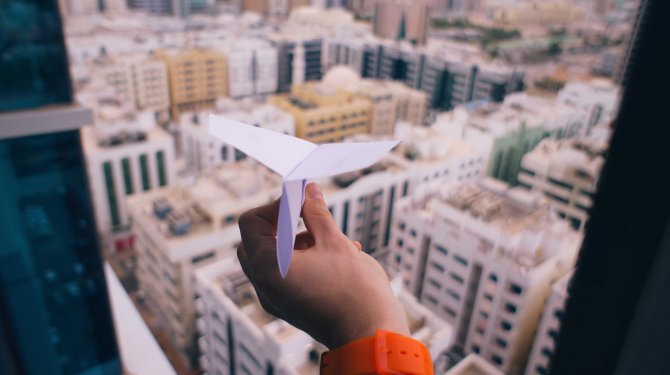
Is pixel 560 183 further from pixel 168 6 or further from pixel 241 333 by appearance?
pixel 168 6

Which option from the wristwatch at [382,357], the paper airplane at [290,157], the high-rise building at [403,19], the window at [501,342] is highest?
the paper airplane at [290,157]

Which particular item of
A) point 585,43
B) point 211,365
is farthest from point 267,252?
point 585,43

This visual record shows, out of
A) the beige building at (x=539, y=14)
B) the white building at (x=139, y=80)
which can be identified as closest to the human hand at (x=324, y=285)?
the white building at (x=139, y=80)

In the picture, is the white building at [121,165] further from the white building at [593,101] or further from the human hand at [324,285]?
the white building at [593,101]

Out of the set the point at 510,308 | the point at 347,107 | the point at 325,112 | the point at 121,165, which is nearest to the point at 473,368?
the point at 510,308

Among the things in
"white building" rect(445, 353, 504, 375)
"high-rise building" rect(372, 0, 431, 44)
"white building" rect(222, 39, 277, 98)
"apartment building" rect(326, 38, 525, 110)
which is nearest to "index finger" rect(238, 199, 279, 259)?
"white building" rect(445, 353, 504, 375)

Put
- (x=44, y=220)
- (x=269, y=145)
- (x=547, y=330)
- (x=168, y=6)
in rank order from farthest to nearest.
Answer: (x=168, y=6)
(x=547, y=330)
(x=44, y=220)
(x=269, y=145)
